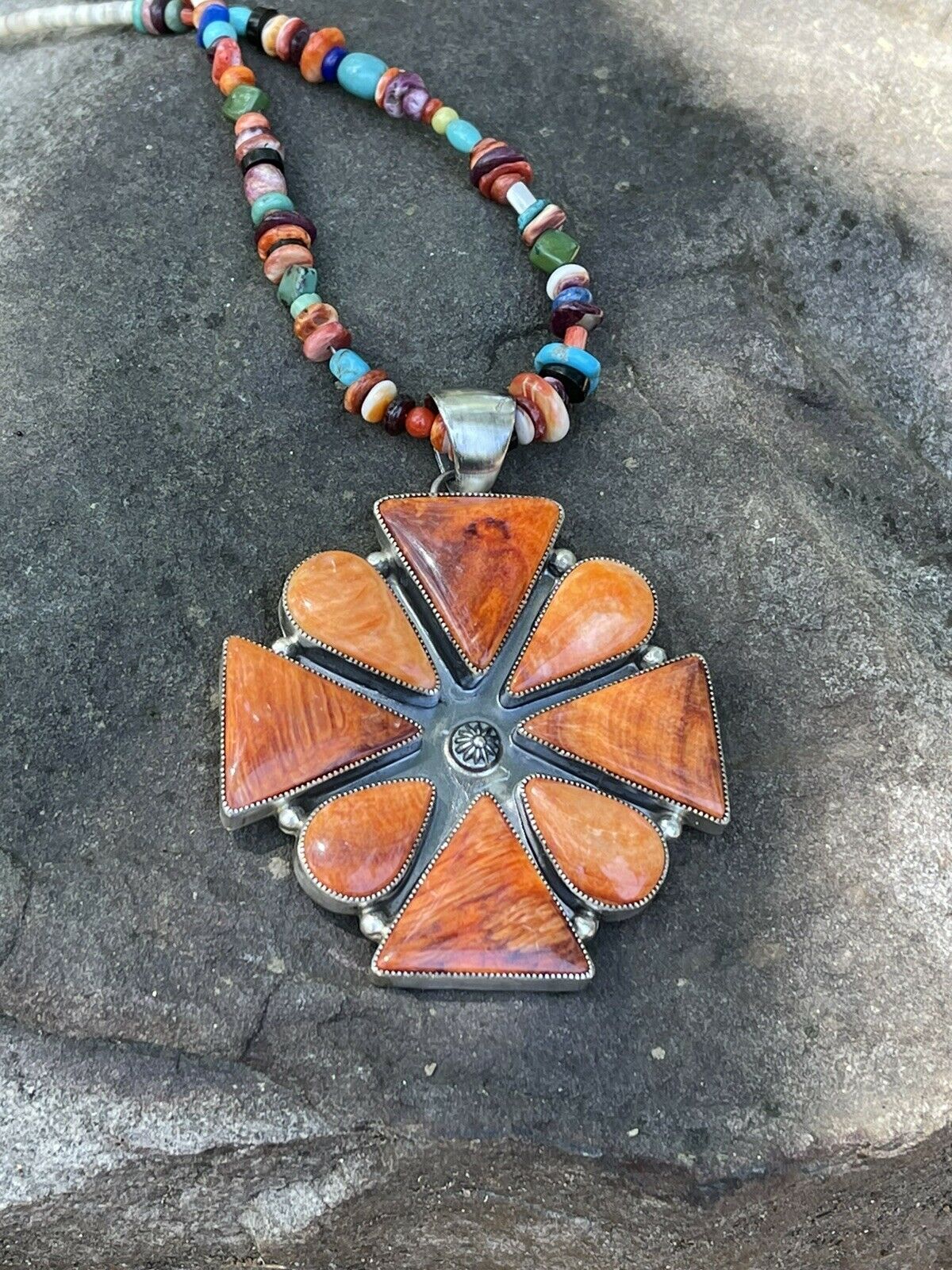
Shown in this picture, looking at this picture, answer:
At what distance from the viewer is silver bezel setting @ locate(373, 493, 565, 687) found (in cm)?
201

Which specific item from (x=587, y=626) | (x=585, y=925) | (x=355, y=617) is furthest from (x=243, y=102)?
(x=585, y=925)

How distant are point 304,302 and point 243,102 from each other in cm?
52

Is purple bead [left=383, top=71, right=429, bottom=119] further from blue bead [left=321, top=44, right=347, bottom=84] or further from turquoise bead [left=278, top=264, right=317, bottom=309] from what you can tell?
turquoise bead [left=278, top=264, right=317, bottom=309]

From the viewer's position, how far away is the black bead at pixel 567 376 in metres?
2.20

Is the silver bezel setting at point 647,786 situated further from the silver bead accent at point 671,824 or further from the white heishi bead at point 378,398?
the white heishi bead at point 378,398

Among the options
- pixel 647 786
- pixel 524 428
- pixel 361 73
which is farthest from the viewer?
pixel 361 73

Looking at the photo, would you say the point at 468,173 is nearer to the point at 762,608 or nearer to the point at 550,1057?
the point at 762,608

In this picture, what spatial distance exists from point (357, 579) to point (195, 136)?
3.69 ft

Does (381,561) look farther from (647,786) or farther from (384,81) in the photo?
(384,81)

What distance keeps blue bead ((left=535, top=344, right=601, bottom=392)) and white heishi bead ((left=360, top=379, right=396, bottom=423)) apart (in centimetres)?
29

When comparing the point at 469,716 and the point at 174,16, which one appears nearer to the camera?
the point at 469,716

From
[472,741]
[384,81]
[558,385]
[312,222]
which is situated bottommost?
[472,741]

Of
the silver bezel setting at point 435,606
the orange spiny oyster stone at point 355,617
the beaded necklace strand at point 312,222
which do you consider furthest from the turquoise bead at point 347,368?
the orange spiny oyster stone at point 355,617

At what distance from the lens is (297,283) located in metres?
2.25
